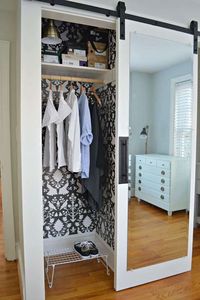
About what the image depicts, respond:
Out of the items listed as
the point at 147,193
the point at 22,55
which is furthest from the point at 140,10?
the point at 147,193

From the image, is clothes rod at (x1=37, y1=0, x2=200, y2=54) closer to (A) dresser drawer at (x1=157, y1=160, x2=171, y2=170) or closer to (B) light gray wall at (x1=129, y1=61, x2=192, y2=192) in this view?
(B) light gray wall at (x1=129, y1=61, x2=192, y2=192)

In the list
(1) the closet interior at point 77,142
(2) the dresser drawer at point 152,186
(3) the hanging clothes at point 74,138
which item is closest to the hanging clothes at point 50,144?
(1) the closet interior at point 77,142

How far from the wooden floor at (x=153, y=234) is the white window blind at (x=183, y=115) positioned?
25.5 inches

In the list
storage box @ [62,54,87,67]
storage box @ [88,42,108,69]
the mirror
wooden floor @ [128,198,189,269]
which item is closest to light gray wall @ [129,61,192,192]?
the mirror

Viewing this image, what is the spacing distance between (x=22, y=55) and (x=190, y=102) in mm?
1533

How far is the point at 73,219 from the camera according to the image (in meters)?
2.56

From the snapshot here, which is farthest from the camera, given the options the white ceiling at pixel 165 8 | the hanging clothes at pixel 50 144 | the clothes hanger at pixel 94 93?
the clothes hanger at pixel 94 93

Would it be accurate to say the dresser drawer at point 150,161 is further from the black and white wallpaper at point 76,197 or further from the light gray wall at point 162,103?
the black and white wallpaper at point 76,197

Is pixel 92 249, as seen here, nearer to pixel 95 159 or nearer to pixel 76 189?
pixel 76 189

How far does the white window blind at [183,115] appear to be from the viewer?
2197 millimetres

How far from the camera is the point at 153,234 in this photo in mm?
2197

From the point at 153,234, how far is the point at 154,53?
1.67 m

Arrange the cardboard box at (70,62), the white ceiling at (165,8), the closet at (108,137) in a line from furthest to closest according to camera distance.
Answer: the cardboard box at (70,62) → the white ceiling at (165,8) → the closet at (108,137)

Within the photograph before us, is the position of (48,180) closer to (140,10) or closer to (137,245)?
(137,245)
